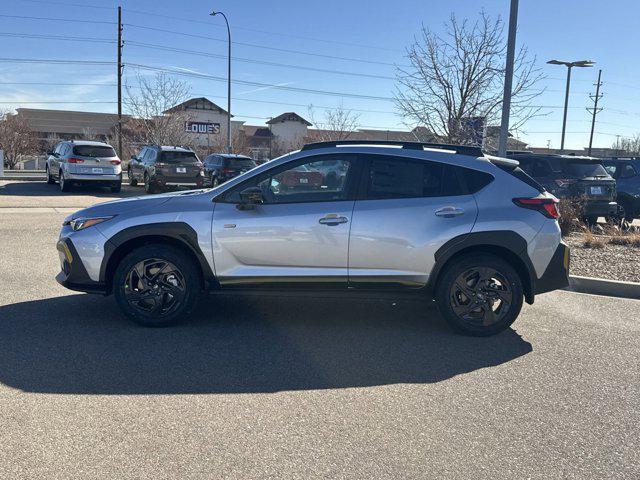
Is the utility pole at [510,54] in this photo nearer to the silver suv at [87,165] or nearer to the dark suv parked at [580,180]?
the dark suv parked at [580,180]

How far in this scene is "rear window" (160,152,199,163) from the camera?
18.4 metres

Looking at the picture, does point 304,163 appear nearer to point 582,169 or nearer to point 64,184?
point 582,169

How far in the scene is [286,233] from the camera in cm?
496

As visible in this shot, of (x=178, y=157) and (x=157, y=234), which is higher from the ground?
(x=178, y=157)

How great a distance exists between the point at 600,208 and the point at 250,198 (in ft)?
31.1

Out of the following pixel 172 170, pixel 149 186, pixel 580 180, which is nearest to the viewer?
pixel 580 180

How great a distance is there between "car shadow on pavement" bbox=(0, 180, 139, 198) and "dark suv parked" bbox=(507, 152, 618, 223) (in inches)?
501

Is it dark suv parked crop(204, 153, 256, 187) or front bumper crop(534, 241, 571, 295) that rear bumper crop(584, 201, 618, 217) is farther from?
dark suv parked crop(204, 153, 256, 187)

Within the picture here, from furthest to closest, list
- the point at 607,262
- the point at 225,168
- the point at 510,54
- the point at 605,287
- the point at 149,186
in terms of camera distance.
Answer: the point at 225,168 < the point at 149,186 < the point at 510,54 < the point at 607,262 < the point at 605,287

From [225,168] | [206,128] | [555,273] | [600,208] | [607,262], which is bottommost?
[607,262]

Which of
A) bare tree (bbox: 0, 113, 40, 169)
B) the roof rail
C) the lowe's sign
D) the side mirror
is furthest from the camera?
the lowe's sign

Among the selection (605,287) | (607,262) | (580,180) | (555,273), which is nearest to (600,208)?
(580,180)

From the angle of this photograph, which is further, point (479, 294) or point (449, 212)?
point (479, 294)

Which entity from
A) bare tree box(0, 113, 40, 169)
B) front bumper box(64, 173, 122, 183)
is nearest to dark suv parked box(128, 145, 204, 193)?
front bumper box(64, 173, 122, 183)
